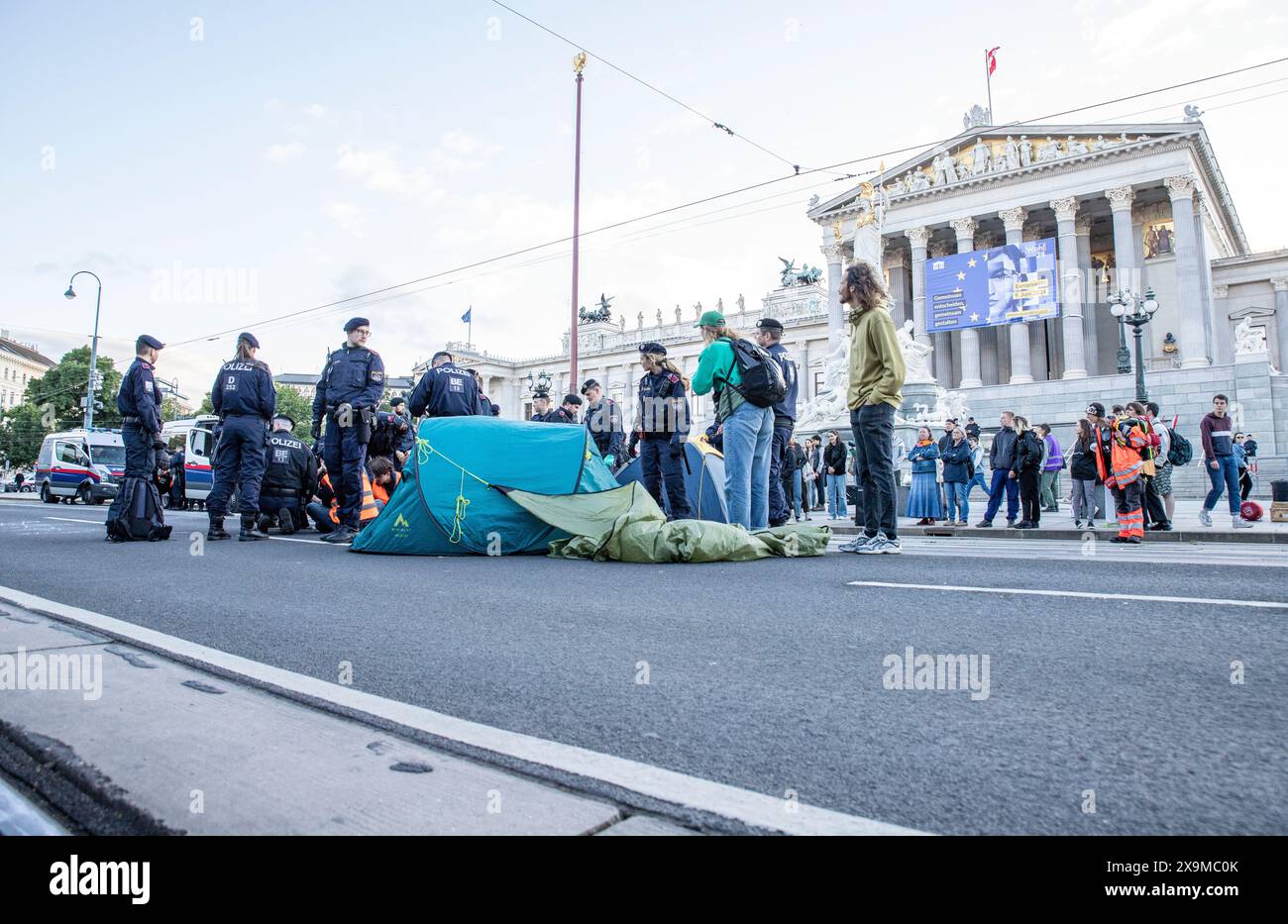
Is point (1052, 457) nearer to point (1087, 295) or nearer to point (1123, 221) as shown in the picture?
point (1123, 221)

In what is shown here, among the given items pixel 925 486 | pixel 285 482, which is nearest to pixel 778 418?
pixel 925 486

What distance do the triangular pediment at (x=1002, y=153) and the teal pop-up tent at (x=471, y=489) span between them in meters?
36.5

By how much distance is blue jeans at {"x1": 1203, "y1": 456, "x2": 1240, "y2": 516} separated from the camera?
39.1 ft

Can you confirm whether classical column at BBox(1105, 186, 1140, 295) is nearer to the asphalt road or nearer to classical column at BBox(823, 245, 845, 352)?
classical column at BBox(823, 245, 845, 352)

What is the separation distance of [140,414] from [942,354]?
4511 cm

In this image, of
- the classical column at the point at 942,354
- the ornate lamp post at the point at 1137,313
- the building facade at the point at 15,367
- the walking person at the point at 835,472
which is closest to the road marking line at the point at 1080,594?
the walking person at the point at 835,472

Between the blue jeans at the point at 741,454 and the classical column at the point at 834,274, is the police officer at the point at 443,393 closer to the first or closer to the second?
the blue jeans at the point at 741,454

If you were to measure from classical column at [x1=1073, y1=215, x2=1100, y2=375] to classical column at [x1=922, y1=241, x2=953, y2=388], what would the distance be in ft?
22.6

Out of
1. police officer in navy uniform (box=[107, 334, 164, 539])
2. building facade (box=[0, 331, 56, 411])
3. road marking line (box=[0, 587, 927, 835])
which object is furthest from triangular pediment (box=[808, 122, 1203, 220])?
building facade (box=[0, 331, 56, 411])

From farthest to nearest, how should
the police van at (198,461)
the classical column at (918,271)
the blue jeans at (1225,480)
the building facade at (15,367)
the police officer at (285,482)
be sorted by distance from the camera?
the building facade at (15,367)
the classical column at (918,271)
the police van at (198,461)
the blue jeans at (1225,480)
the police officer at (285,482)

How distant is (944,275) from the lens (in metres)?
39.6

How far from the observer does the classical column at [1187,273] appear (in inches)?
1417
